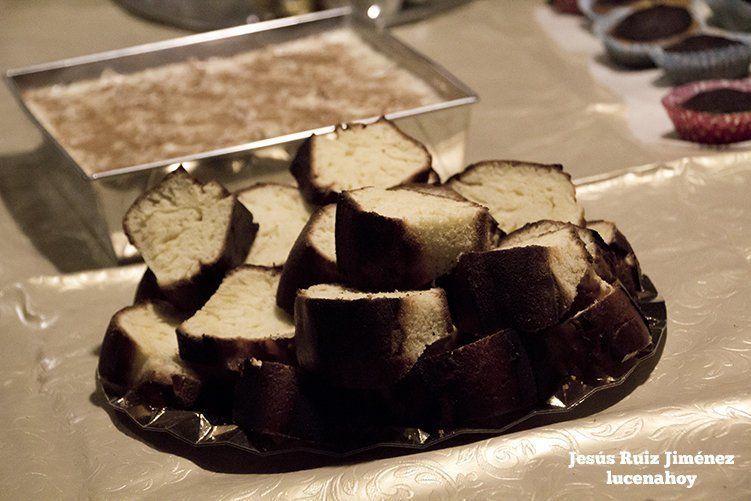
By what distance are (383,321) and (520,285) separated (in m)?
0.22

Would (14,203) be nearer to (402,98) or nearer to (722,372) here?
(402,98)

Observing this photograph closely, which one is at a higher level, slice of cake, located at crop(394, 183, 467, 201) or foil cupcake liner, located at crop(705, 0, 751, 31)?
slice of cake, located at crop(394, 183, 467, 201)

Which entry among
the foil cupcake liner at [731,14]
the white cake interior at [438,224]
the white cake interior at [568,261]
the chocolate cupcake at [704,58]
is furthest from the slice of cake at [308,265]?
the foil cupcake liner at [731,14]

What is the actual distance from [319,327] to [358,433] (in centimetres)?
17

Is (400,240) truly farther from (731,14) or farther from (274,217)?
(731,14)

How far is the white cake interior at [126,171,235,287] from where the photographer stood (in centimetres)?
163

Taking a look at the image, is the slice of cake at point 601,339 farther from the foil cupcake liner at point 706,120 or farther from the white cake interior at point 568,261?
the foil cupcake liner at point 706,120

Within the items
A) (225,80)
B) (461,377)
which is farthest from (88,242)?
(461,377)

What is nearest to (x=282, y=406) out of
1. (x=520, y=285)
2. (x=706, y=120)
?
(x=520, y=285)

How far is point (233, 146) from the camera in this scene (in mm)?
2143

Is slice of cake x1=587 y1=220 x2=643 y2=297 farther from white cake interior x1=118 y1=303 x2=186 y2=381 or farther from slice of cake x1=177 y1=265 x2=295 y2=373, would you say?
white cake interior x1=118 y1=303 x2=186 y2=381

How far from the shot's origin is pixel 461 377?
1311 millimetres

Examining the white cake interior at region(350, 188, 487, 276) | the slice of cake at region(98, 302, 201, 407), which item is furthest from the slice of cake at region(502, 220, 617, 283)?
the slice of cake at region(98, 302, 201, 407)

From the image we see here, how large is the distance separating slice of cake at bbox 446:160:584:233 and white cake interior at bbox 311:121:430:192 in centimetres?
12
